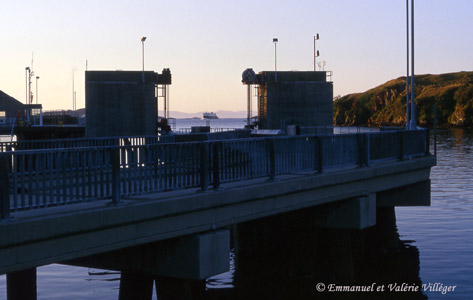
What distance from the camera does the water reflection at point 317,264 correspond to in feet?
→ 68.8

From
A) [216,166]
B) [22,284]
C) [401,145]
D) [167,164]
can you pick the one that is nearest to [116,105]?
[401,145]

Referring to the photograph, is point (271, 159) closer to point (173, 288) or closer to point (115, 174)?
point (173, 288)

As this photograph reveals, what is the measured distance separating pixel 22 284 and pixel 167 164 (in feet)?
16.5

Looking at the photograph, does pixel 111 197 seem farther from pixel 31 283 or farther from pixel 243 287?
pixel 243 287

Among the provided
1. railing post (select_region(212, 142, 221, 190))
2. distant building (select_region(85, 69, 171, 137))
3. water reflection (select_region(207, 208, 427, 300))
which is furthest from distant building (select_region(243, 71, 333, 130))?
railing post (select_region(212, 142, 221, 190))

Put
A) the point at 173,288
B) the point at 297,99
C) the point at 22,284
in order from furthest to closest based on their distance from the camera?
the point at 297,99, the point at 22,284, the point at 173,288

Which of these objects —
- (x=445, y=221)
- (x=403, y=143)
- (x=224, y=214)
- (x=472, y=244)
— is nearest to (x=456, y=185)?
(x=445, y=221)

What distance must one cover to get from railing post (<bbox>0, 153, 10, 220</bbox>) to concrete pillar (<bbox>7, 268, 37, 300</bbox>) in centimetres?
624

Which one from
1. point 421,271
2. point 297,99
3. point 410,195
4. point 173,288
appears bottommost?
point 421,271

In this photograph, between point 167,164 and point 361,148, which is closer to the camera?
point 167,164

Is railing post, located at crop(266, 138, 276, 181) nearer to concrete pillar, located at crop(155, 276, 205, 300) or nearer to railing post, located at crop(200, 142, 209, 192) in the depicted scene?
railing post, located at crop(200, 142, 209, 192)

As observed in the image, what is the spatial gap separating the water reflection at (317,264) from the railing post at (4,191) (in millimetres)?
11112

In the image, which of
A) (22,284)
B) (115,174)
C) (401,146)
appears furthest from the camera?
(401,146)

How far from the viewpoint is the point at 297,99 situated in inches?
2424
